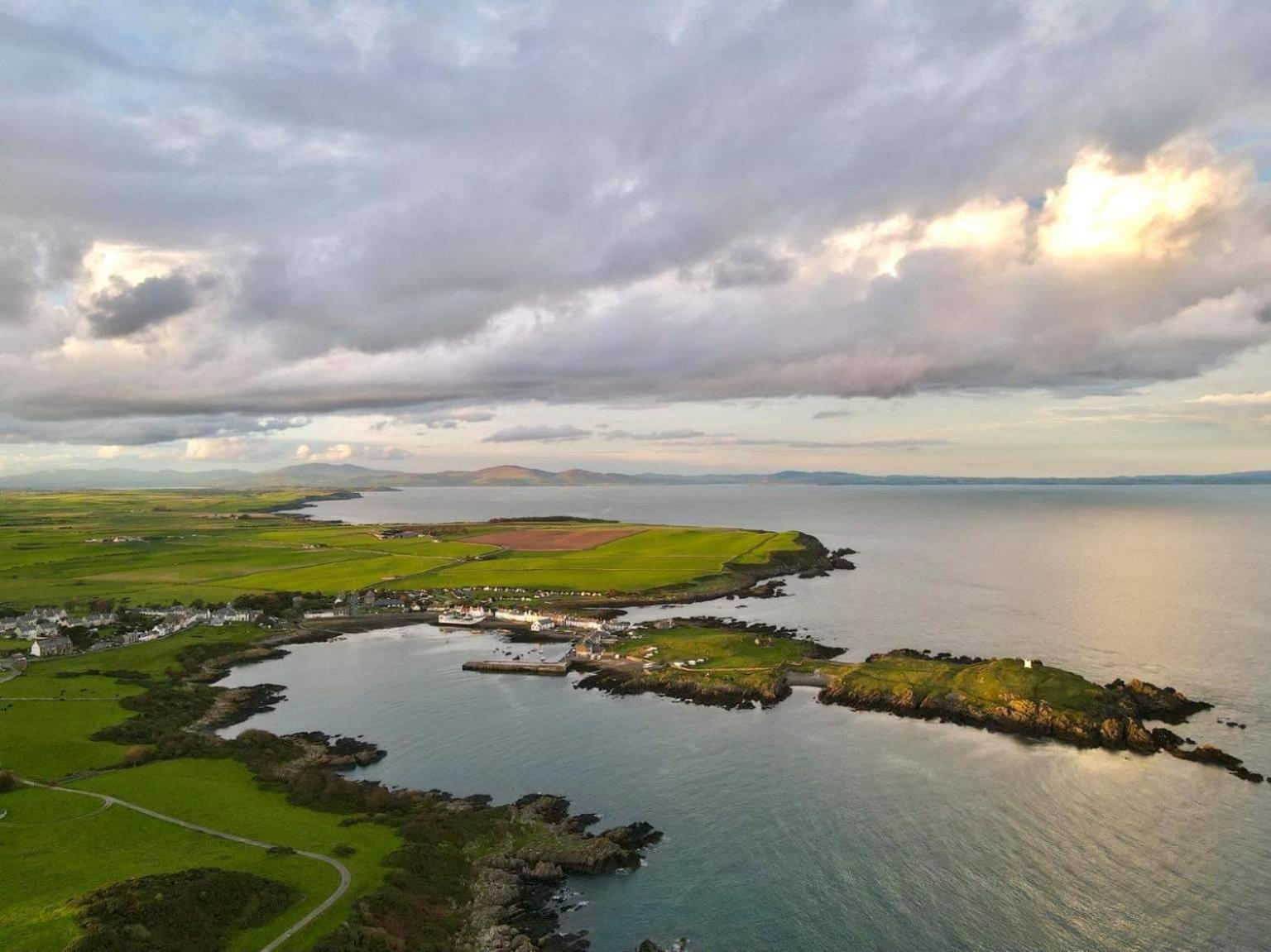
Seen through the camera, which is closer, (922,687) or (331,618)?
(922,687)

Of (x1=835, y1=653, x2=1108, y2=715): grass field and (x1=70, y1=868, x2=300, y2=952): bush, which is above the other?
(x1=70, y1=868, x2=300, y2=952): bush

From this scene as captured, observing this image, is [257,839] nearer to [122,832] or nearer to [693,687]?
[122,832]

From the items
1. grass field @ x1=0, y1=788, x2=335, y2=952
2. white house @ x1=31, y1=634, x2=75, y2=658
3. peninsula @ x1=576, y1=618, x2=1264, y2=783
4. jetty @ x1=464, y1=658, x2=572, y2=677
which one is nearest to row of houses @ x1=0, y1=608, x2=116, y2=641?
white house @ x1=31, y1=634, x2=75, y2=658

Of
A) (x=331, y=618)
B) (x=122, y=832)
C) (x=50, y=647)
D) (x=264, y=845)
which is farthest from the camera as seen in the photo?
(x=331, y=618)

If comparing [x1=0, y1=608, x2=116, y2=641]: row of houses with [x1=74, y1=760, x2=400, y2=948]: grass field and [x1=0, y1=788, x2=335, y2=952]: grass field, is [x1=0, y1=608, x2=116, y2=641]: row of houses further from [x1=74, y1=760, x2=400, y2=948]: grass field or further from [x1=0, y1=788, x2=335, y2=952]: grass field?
[x1=0, y1=788, x2=335, y2=952]: grass field

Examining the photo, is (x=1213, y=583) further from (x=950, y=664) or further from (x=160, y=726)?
(x=160, y=726)

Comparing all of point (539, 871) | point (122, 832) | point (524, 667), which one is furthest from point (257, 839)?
point (524, 667)
